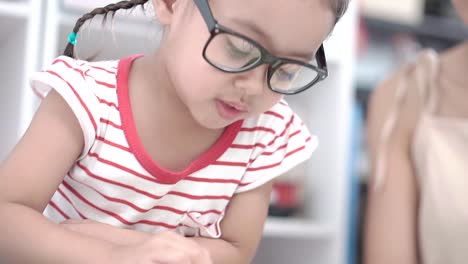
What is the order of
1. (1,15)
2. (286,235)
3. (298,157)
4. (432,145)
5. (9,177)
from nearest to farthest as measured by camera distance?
(9,177)
(298,157)
(1,15)
(432,145)
(286,235)

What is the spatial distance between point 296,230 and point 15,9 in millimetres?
679

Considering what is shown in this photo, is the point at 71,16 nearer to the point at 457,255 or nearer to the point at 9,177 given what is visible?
the point at 9,177

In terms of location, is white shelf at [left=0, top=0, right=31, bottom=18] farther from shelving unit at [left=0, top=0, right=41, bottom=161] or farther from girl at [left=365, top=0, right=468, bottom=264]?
girl at [left=365, top=0, right=468, bottom=264]

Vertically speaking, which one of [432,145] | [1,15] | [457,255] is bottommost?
[457,255]

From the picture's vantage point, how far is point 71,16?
814 mm

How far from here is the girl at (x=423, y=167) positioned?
0.96m

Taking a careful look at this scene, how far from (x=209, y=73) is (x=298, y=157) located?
0.21 meters

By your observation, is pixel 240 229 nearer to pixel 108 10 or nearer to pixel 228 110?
pixel 228 110

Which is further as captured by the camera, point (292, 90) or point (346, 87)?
point (346, 87)

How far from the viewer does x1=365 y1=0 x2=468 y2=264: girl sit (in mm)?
959

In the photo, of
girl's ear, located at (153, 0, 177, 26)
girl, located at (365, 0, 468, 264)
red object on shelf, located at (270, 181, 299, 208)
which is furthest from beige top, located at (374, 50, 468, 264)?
girl's ear, located at (153, 0, 177, 26)

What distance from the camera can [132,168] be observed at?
0.63 m

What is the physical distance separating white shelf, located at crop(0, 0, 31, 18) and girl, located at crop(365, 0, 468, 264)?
2.00ft

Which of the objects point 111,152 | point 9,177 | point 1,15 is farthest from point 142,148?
point 1,15
